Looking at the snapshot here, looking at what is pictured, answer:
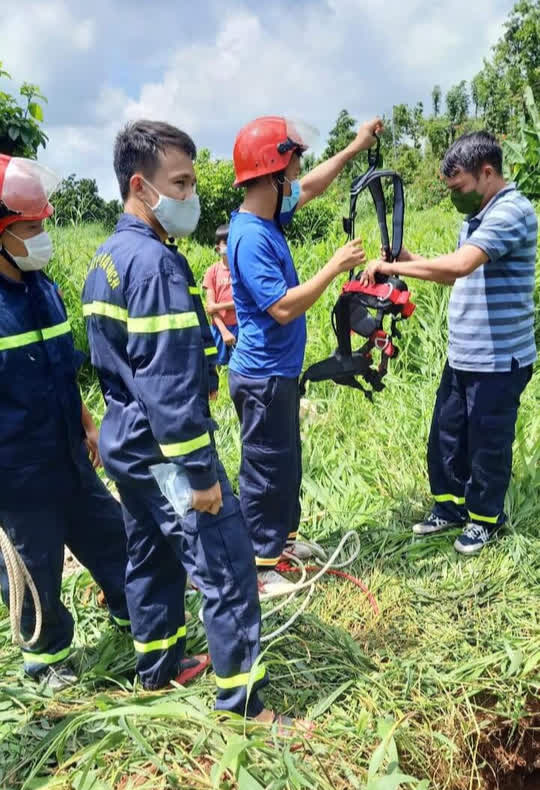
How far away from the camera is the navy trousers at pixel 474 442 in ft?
9.01

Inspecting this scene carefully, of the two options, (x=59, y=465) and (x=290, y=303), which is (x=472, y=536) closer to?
(x=290, y=303)

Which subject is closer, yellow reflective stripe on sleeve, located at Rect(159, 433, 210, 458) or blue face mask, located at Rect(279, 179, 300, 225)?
yellow reflective stripe on sleeve, located at Rect(159, 433, 210, 458)

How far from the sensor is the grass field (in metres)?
1.75

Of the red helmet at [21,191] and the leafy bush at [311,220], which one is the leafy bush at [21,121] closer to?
the red helmet at [21,191]

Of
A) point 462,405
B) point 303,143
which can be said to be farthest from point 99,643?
point 303,143

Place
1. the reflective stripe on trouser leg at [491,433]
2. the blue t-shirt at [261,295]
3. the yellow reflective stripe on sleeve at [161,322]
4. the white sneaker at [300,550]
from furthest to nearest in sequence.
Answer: the white sneaker at [300,550] < the reflective stripe on trouser leg at [491,433] < the blue t-shirt at [261,295] < the yellow reflective stripe on sleeve at [161,322]

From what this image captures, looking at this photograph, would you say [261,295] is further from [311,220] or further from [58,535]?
[311,220]

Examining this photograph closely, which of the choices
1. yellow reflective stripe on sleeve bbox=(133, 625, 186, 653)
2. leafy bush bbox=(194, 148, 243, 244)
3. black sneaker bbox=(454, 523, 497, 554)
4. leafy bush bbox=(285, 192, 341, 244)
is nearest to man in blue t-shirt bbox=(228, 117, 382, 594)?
yellow reflective stripe on sleeve bbox=(133, 625, 186, 653)

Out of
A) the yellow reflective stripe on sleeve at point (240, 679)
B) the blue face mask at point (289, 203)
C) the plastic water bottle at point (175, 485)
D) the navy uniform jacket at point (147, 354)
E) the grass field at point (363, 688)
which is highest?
the blue face mask at point (289, 203)

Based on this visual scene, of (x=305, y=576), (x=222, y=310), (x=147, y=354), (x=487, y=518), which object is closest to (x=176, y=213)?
(x=147, y=354)

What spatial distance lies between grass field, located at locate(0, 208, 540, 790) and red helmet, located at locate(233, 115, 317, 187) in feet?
5.95

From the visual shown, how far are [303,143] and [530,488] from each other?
6.80 ft

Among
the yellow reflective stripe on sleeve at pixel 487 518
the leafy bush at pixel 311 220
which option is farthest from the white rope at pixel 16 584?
the leafy bush at pixel 311 220

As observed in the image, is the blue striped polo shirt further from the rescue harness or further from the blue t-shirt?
the blue t-shirt
